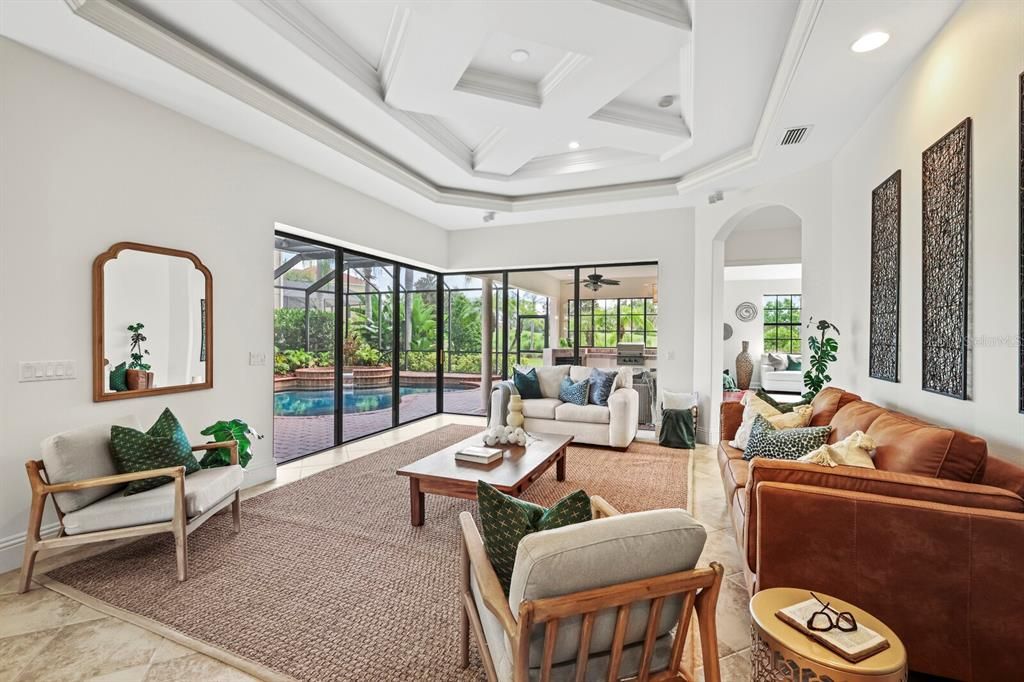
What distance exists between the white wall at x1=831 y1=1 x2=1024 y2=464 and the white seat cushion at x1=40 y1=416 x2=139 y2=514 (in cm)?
425

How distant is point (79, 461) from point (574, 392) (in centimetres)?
432

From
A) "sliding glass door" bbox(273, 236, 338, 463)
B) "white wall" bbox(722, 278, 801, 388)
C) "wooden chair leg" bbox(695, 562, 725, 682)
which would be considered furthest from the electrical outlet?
"white wall" bbox(722, 278, 801, 388)

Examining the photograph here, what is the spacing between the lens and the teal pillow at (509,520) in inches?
55.0

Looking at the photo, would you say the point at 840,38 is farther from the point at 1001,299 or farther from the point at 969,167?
the point at 1001,299

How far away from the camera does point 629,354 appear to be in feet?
20.5

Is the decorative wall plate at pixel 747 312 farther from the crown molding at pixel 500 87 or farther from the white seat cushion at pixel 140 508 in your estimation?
the white seat cushion at pixel 140 508

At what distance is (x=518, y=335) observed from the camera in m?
6.95

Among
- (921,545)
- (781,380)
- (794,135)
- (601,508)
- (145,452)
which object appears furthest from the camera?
(781,380)

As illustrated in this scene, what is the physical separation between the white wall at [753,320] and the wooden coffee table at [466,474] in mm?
8384

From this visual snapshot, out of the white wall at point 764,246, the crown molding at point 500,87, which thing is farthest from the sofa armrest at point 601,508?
the white wall at point 764,246

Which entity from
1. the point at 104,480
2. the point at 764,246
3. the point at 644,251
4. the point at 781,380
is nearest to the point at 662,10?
the point at 644,251

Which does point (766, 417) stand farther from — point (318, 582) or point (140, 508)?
point (140, 508)

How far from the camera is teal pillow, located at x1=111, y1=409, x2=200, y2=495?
101 inches

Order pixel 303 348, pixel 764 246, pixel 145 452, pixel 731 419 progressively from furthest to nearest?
1. pixel 764 246
2. pixel 303 348
3. pixel 731 419
4. pixel 145 452
